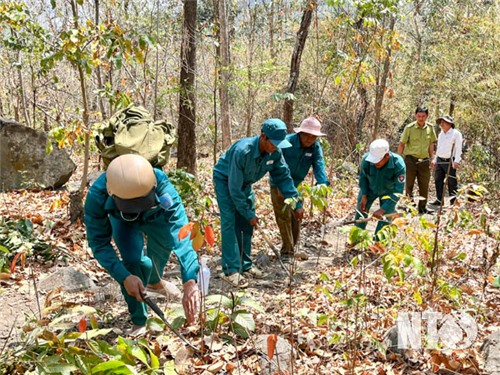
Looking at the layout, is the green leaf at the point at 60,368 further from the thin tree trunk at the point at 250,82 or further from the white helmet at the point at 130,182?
the thin tree trunk at the point at 250,82

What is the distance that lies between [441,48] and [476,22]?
1453 millimetres

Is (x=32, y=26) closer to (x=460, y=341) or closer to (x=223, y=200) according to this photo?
(x=223, y=200)

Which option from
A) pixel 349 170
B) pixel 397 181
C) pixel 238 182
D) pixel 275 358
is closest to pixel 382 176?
pixel 397 181

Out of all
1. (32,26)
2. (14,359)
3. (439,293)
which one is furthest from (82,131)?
(439,293)

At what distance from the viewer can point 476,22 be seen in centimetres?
1327

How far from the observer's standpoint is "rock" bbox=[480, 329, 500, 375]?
289 cm

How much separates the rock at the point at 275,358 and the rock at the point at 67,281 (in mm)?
2345

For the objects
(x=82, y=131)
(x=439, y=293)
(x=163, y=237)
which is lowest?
(x=439, y=293)

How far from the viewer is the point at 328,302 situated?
427cm

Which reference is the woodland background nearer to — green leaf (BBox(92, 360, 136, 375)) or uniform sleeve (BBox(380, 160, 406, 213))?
green leaf (BBox(92, 360, 136, 375))

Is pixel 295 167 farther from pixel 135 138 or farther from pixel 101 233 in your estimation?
pixel 101 233

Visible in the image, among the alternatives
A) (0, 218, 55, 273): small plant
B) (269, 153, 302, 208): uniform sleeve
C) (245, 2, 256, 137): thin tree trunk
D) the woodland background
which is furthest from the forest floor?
(245, 2, 256, 137): thin tree trunk

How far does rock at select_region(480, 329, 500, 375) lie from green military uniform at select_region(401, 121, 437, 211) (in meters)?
5.48

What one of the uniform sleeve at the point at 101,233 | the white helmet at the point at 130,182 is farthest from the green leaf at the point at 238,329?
the white helmet at the point at 130,182
